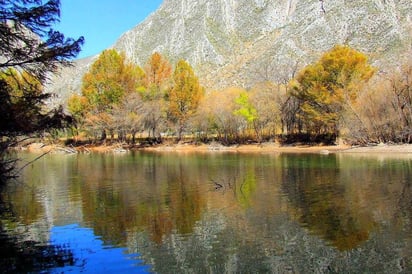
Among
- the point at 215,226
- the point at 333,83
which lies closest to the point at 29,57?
the point at 215,226

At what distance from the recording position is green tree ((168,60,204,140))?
83.0 m

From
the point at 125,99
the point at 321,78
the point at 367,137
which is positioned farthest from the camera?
the point at 125,99

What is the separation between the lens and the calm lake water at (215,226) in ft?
44.2

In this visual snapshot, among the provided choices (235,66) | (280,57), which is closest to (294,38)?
(280,57)

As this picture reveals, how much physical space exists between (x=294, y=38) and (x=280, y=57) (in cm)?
1387

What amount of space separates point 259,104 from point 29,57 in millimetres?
65176

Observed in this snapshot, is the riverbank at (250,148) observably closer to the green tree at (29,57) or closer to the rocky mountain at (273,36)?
the rocky mountain at (273,36)

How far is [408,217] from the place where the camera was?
724 inches

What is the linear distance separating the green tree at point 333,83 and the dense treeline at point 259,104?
15 centimetres

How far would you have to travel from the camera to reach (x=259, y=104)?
76500 millimetres

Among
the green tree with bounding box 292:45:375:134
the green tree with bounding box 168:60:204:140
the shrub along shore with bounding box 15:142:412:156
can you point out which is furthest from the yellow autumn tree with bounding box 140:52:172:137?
the green tree with bounding box 292:45:375:134

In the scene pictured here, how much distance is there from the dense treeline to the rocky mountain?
8.98m

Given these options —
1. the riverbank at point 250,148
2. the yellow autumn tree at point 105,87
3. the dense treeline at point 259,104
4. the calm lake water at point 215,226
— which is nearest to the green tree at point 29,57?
the calm lake water at point 215,226

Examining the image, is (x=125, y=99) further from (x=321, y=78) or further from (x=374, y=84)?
(x=374, y=84)
